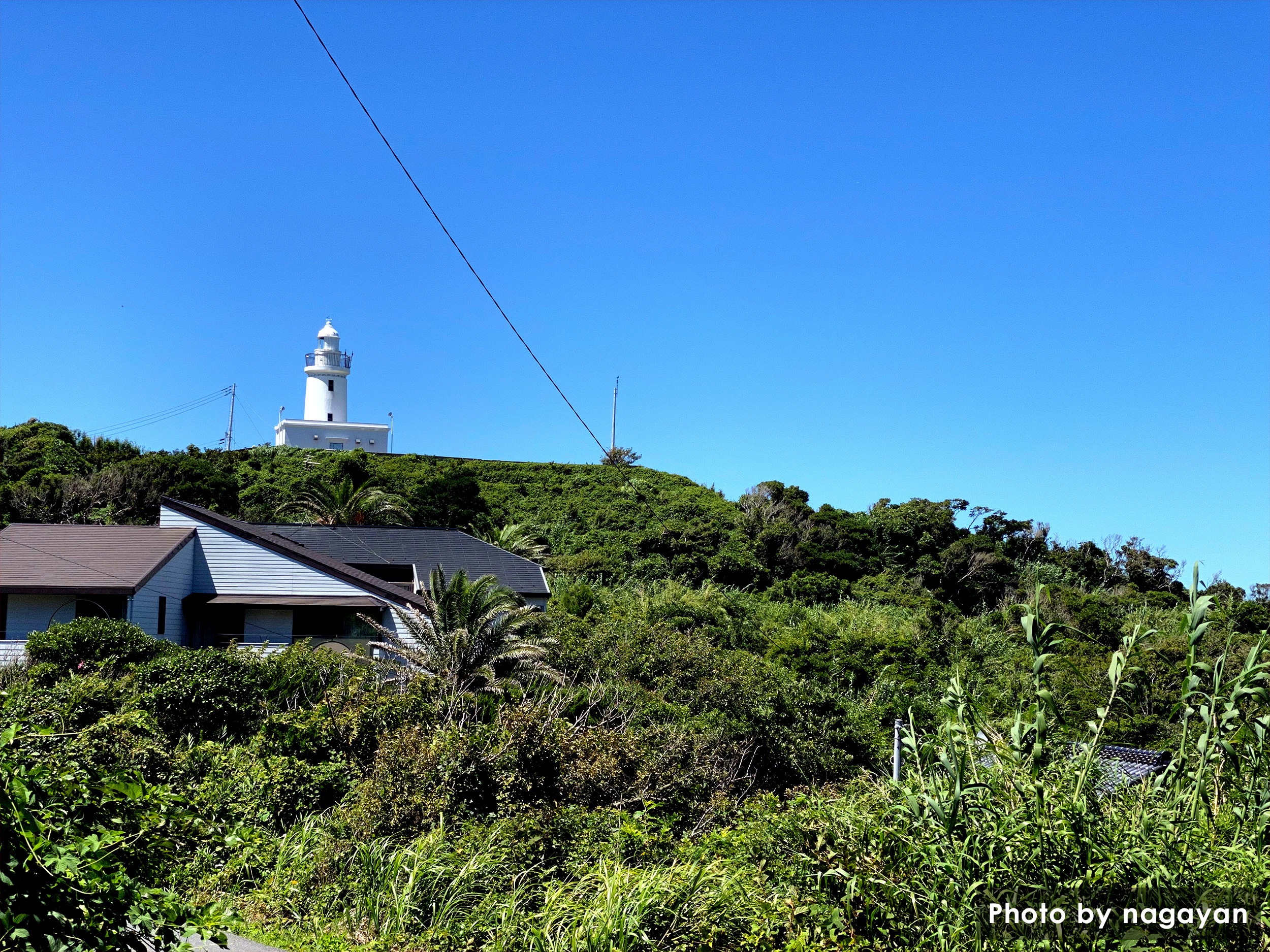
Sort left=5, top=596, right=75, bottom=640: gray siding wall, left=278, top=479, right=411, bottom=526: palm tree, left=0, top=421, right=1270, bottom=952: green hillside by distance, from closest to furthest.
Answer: left=0, top=421, right=1270, bottom=952: green hillside, left=5, top=596, right=75, bottom=640: gray siding wall, left=278, top=479, right=411, bottom=526: palm tree

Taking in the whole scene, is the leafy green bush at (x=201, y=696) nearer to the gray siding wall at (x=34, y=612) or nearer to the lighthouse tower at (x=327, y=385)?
the gray siding wall at (x=34, y=612)

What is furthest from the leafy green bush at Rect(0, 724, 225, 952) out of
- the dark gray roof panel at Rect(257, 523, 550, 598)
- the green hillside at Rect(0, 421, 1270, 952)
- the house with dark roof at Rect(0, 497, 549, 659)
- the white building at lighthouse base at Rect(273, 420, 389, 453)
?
the white building at lighthouse base at Rect(273, 420, 389, 453)

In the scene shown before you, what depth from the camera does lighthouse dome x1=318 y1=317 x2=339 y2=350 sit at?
68.5 m

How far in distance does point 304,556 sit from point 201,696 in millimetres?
9838

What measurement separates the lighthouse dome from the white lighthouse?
3 centimetres

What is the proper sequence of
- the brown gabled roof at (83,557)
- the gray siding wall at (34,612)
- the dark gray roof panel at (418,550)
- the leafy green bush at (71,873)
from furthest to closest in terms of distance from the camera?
the dark gray roof panel at (418,550) → the gray siding wall at (34,612) → the brown gabled roof at (83,557) → the leafy green bush at (71,873)

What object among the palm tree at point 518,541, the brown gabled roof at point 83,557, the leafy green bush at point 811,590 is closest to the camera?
the brown gabled roof at point 83,557

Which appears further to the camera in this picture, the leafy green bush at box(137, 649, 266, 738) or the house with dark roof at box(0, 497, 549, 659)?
the house with dark roof at box(0, 497, 549, 659)

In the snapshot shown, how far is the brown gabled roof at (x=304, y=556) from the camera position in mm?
23250

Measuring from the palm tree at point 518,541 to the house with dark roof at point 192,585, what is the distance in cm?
1283

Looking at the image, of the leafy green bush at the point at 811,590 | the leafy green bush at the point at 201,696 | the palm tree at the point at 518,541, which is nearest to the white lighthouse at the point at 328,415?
the palm tree at the point at 518,541

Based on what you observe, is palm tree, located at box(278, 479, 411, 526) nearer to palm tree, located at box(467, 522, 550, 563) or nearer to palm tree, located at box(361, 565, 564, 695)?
palm tree, located at box(467, 522, 550, 563)

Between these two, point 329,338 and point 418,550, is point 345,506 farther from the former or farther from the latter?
point 329,338

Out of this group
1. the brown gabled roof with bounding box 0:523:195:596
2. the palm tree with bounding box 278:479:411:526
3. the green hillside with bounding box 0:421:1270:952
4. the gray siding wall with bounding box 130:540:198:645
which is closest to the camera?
the green hillside with bounding box 0:421:1270:952
